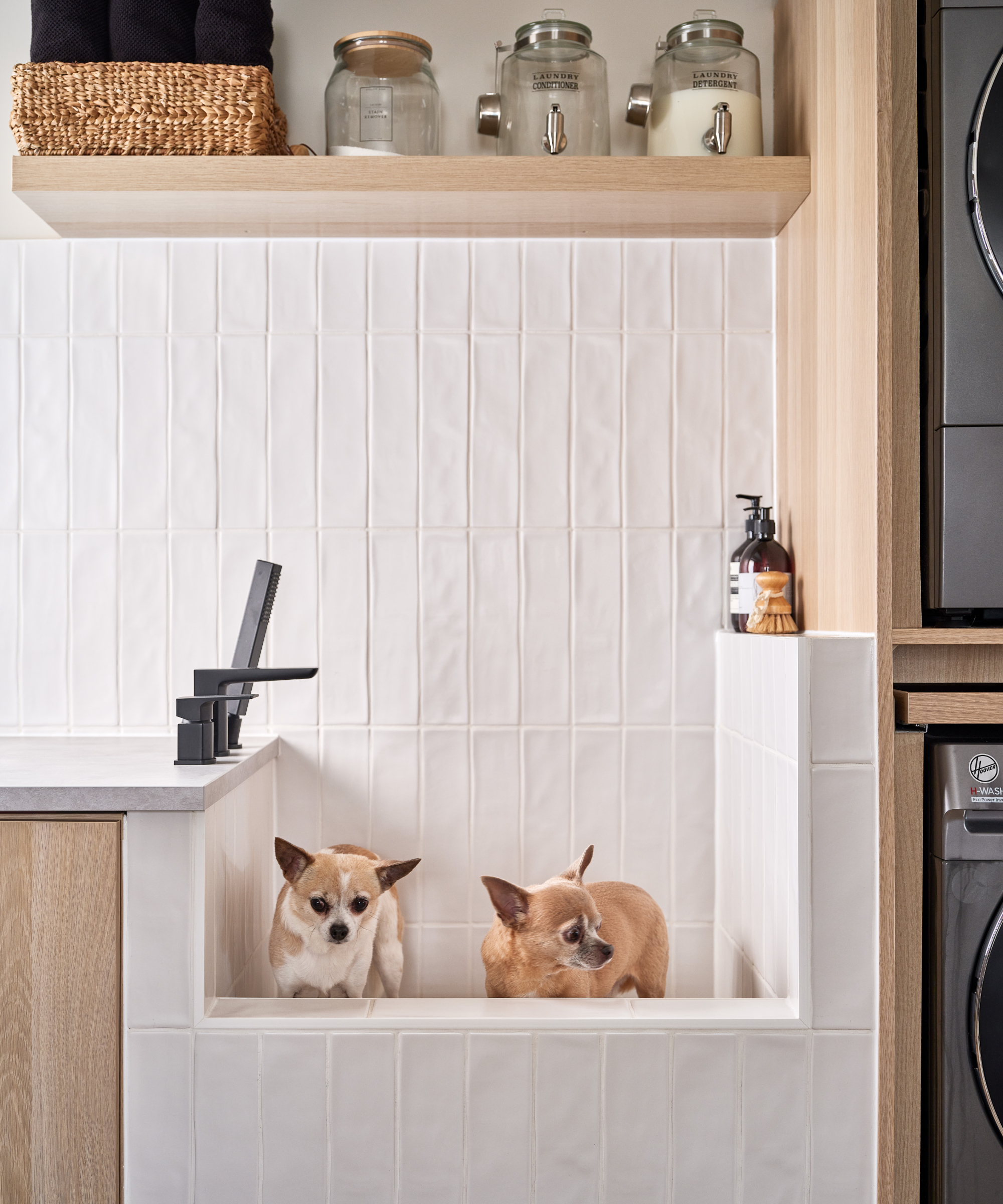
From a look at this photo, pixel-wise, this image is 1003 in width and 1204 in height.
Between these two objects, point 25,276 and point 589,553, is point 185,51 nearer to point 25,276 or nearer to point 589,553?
point 25,276

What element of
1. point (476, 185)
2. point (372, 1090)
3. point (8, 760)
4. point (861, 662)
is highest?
point (476, 185)

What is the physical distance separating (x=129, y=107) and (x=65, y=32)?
163mm

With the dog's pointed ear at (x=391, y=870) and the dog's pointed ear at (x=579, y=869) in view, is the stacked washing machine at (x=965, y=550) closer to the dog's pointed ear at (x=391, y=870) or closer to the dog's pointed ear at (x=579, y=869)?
the dog's pointed ear at (x=579, y=869)

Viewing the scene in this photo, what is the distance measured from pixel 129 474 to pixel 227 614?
29 cm

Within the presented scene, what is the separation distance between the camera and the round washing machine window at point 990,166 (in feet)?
3.41

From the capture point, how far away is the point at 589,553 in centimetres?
152

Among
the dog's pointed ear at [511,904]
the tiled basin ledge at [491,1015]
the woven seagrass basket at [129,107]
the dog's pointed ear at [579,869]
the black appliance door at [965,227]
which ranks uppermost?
the woven seagrass basket at [129,107]

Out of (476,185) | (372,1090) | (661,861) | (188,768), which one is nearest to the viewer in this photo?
(372,1090)

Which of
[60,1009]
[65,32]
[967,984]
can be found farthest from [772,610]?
[65,32]

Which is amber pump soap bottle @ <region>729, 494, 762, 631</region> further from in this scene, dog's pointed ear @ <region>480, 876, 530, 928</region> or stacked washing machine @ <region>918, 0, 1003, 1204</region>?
dog's pointed ear @ <region>480, 876, 530, 928</region>

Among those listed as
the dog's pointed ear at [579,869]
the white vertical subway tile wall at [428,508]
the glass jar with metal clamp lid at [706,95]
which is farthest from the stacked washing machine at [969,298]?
the dog's pointed ear at [579,869]

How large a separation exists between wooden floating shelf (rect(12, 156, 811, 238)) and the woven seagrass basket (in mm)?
30

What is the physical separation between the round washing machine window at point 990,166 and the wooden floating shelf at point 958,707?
47 cm

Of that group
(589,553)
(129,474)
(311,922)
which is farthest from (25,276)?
(311,922)
